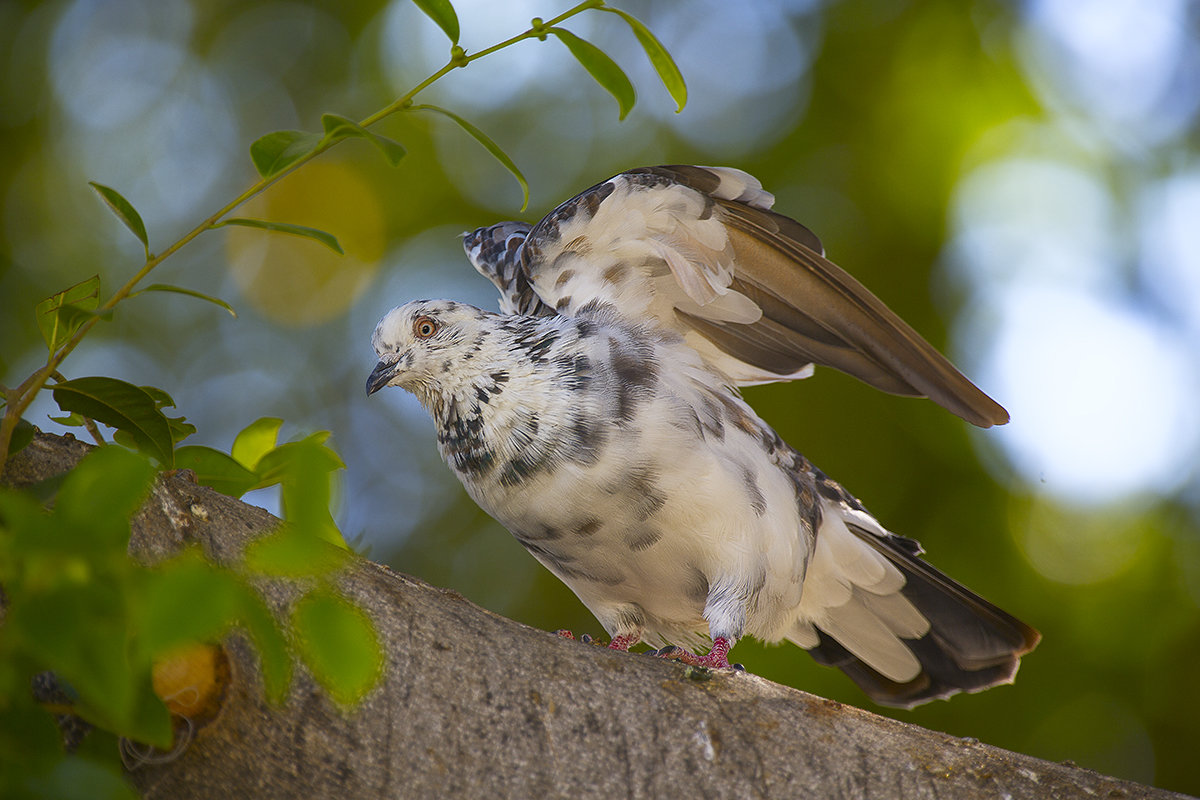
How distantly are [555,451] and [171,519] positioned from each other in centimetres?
147

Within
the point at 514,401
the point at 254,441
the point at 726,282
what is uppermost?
the point at 726,282

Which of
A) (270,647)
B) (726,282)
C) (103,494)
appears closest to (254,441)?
(103,494)

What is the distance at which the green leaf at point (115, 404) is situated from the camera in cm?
161

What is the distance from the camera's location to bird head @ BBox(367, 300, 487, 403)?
3418mm

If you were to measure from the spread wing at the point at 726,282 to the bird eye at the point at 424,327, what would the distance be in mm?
451

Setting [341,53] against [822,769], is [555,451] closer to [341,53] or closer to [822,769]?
[822,769]

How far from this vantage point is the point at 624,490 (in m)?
3.00

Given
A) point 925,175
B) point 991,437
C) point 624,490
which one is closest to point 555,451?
point 624,490

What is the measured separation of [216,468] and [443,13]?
3.39ft

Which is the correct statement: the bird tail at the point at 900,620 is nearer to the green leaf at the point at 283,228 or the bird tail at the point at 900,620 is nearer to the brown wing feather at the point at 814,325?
the brown wing feather at the point at 814,325

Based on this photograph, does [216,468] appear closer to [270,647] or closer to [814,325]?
[270,647]

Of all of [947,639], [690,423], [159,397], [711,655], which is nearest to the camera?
[159,397]

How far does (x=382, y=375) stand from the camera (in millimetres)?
3557

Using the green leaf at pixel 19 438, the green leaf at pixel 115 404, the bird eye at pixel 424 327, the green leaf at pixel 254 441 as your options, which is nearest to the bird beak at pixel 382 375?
the bird eye at pixel 424 327
